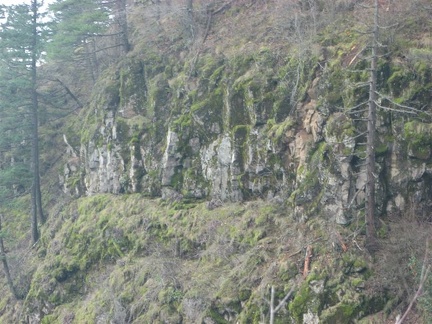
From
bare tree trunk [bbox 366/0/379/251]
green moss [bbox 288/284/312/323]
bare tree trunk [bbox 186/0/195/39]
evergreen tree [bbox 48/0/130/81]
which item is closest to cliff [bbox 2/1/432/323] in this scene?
green moss [bbox 288/284/312/323]

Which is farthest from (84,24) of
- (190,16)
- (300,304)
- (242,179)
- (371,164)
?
(300,304)

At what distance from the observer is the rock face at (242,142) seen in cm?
1286

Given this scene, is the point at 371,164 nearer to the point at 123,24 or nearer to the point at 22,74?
the point at 123,24

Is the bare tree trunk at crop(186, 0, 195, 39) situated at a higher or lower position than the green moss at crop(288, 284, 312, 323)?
higher

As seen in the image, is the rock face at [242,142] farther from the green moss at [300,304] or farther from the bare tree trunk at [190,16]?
the green moss at [300,304]

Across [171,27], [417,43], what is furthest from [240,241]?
[171,27]

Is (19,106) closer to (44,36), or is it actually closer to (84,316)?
(44,36)

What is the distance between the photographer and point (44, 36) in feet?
79.8

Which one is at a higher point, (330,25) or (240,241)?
(330,25)

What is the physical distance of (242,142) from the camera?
53.8 ft

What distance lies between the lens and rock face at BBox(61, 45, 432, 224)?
12859mm

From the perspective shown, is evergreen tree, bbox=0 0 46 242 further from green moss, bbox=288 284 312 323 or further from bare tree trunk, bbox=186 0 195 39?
green moss, bbox=288 284 312 323

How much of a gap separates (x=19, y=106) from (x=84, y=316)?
475 inches

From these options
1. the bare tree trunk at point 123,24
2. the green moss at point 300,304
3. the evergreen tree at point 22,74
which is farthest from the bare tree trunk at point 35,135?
the green moss at point 300,304
